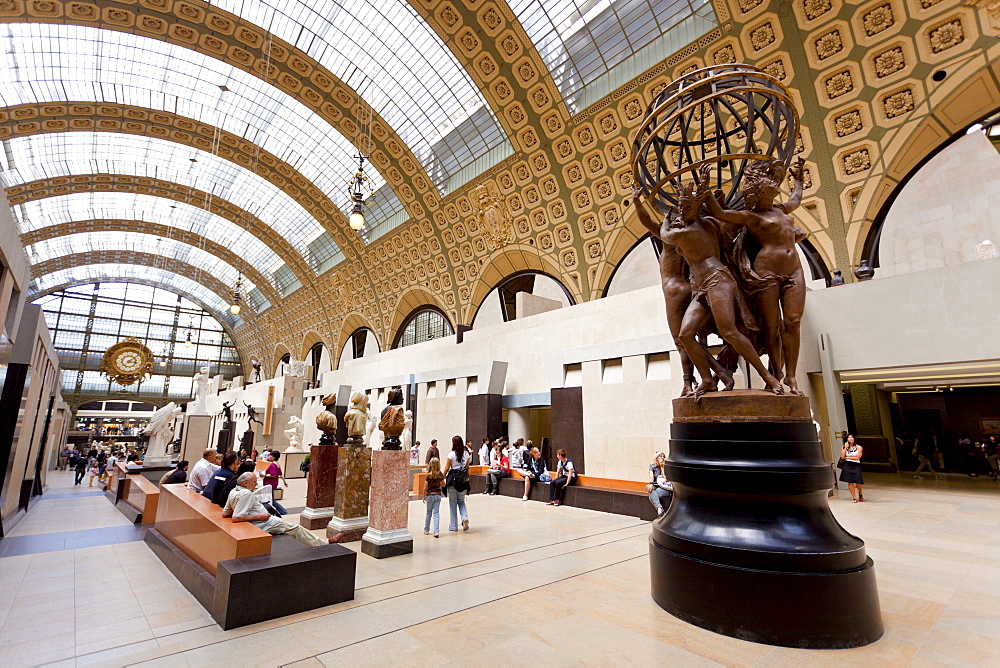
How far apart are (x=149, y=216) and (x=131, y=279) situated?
61.5ft

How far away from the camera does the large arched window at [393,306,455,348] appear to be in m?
24.1

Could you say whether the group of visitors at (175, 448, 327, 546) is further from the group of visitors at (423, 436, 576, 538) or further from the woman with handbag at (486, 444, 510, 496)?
the woman with handbag at (486, 444, 510, 496)

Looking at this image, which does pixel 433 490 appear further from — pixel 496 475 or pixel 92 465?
pixel 92 465

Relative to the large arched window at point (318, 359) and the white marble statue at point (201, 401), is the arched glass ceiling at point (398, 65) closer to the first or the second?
the white marble statue at point (201, 401)

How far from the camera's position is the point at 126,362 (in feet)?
116

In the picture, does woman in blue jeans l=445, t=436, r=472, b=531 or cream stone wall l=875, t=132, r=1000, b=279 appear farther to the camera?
cream stone wall l=875, t=132, r=1000, b=279

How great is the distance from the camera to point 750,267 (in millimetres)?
4195

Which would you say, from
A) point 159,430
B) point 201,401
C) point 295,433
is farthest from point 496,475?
point 201,401

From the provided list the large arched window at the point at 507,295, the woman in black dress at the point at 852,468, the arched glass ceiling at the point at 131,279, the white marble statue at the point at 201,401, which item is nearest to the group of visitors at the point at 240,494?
the woman in black dress at the point at 852,468

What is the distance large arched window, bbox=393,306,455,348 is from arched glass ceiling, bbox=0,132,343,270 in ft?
21.2

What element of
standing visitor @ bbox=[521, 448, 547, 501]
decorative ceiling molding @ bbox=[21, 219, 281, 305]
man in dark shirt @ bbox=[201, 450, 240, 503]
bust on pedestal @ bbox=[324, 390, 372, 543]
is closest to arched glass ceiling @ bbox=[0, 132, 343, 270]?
decorative ceiling molding @ bbox=[21, 219, 281, 305]

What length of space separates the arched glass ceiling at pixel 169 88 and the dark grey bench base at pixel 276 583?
20.6m

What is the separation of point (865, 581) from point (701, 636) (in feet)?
3.95

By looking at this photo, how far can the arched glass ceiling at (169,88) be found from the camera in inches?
667
